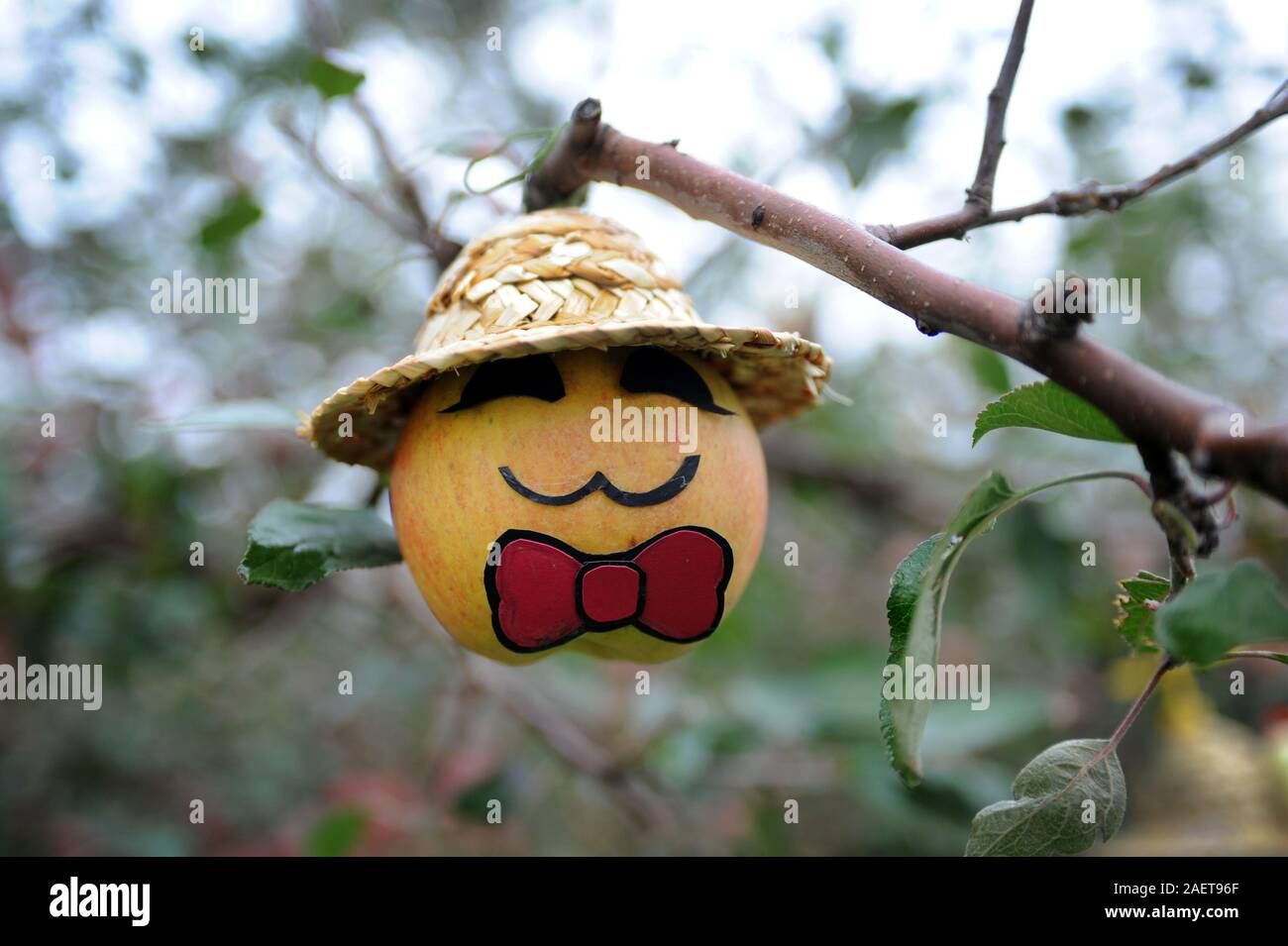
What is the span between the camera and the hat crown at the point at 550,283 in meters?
0.64

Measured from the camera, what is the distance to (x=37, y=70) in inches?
66.3

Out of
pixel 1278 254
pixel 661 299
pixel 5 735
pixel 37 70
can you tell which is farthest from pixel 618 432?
pixel 1278 254

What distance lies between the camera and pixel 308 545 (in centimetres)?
69

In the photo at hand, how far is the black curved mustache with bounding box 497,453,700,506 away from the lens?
0.61 m

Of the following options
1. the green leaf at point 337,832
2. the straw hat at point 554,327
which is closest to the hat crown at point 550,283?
the straw hat at point 554,327

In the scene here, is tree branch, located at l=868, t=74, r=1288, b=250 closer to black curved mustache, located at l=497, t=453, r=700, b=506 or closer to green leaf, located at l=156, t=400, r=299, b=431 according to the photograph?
black curved mustache, located at l=497, t=453, r=700, b=506

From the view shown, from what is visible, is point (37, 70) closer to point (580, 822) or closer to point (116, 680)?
point (116, 680)

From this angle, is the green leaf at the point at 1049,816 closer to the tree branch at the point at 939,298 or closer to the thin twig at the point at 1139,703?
the thin twig at the point at 1139,703

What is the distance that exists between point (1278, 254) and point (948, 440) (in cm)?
124

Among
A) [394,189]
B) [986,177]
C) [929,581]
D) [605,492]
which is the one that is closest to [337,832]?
[394,189]

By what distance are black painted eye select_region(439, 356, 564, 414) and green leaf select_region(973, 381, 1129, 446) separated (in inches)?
11.4

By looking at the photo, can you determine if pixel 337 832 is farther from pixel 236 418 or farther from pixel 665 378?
pixel 665 378

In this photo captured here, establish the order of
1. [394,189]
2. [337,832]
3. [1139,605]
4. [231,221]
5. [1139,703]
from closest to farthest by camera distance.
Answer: [1139,703] < [1139,605] < [394,189] < [231,221] < [337,832]

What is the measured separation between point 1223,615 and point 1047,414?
0.18m
